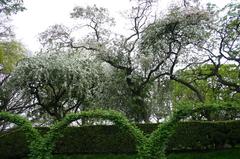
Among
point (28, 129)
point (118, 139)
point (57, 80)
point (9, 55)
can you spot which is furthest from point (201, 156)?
point (9, 55)

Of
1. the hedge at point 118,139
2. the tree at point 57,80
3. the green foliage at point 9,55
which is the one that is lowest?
the hedge at point 118,139

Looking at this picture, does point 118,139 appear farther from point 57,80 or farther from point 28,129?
point 57,80

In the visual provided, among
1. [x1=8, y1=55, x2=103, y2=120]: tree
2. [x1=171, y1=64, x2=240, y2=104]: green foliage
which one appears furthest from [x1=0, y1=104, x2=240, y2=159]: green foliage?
[x1=171, y1=64, x2=240, y2=104]: green foliage

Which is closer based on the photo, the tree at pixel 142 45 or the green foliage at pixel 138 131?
the green foliage at pixel 138 131

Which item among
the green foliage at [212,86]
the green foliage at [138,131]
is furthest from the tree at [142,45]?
the green foliage at [138,131]

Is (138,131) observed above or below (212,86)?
below

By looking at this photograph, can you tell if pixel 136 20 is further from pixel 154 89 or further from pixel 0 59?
pixel 0 59

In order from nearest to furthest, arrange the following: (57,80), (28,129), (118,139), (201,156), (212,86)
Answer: (28,129)
(201,156)
(118,139)
(57,80)
(212,86)

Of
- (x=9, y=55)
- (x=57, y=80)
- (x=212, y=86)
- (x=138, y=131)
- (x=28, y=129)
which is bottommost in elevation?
(x=138, y=131)

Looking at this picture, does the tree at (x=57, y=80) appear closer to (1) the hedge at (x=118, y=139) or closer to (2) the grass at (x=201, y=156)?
(1) the hedge at (x=118, y=139)

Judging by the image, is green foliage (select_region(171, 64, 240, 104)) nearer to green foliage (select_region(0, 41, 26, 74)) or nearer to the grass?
the grass

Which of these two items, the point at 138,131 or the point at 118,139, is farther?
the point at 118,139

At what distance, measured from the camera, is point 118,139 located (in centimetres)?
1593

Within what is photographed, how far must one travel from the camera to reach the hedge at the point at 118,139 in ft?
51.1
